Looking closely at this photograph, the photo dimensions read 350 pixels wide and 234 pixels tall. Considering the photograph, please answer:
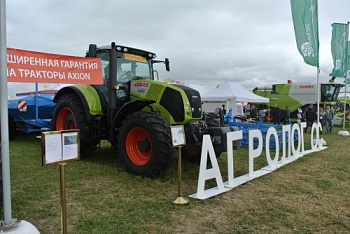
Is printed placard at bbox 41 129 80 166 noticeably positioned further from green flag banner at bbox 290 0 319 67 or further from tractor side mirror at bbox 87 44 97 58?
green flag banner at bbox 290 0 319 67

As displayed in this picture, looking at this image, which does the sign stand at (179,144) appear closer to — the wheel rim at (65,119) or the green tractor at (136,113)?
the green tractor at (136,113)

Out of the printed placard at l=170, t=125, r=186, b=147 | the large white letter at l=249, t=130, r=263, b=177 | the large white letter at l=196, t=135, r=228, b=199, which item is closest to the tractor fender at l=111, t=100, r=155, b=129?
the printed placard at l=170, t=125, r=186, b=147

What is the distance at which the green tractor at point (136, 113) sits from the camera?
5.16 metres

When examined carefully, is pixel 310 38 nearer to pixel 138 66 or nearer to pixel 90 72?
pixel 138 66

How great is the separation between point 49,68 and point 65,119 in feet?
12.4

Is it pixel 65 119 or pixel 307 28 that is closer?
pixel 65 119

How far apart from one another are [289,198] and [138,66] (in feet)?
12.5

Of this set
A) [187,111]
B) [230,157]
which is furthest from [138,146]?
[230,157]

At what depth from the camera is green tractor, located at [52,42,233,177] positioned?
5.16m

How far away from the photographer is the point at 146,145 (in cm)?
530

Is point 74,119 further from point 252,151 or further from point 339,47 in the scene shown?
point 339,47

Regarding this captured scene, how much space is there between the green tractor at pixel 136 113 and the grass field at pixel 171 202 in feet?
1.48

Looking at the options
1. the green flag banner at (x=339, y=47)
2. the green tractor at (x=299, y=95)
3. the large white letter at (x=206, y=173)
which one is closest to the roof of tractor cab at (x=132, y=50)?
the large white letter at (x=206, y=173)

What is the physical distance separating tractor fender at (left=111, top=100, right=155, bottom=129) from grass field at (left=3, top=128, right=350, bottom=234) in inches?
35.3
